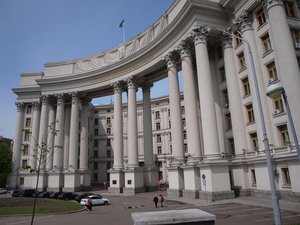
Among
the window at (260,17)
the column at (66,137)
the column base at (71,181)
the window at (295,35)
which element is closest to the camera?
the window at (295,35)

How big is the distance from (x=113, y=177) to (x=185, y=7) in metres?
30.0

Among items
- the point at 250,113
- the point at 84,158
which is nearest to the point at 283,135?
the point at 250,113

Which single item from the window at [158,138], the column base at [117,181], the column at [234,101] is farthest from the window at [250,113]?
the window at [158,138]

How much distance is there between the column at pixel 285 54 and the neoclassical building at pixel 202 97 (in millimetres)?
88

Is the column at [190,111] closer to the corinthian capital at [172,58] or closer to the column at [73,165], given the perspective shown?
the corinthian capital at [172,58]

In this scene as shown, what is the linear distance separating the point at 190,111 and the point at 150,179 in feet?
59.3

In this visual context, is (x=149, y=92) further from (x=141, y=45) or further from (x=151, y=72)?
(x=141, y=45)

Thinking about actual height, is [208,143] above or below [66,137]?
below

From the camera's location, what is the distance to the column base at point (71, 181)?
48.6 m

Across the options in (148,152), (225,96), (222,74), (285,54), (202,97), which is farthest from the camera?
(148,152)

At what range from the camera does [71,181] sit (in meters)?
48.9

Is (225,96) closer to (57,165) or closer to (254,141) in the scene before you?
(254,141)

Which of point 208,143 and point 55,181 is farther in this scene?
point 55,181

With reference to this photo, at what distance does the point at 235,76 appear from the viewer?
30109 millimetres
